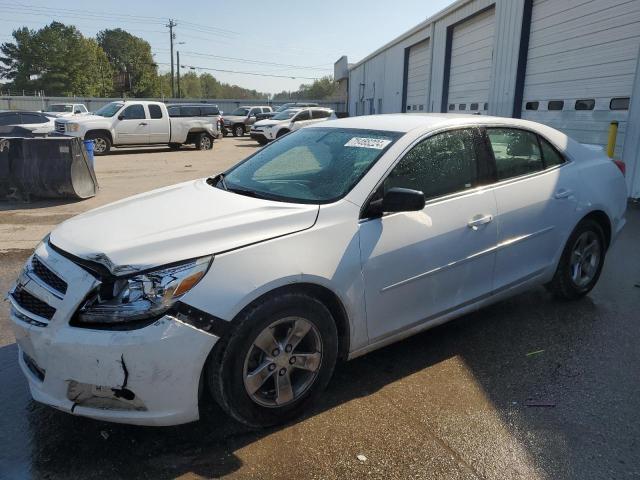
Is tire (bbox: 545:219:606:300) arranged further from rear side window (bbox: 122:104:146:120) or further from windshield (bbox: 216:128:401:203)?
rear side window (bbox: 122:104:146:120)

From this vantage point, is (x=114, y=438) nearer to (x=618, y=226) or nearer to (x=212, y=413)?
(x=212, y=413)

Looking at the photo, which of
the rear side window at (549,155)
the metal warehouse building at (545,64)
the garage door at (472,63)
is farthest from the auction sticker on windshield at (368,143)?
the garage door at (472,63)

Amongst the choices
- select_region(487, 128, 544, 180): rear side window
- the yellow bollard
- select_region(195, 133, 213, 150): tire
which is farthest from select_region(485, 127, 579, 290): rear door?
select_region(195, 133, 213, 150): tire

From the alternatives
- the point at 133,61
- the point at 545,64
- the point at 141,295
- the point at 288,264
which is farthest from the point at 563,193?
the point at 133,61

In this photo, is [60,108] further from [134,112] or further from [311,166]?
[311,166]

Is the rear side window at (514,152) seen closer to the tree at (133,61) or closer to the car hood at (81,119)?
the car hood at (81,119)

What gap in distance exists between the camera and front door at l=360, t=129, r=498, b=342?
3010mm

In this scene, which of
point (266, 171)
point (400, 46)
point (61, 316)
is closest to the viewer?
point (61, 316)

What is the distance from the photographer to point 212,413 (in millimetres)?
2938

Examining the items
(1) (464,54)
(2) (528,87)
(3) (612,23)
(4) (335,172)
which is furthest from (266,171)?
(1) (464,54)

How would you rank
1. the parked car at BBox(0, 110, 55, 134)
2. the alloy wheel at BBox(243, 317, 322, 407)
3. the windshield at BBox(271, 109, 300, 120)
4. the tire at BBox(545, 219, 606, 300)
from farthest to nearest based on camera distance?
the windshield at BBox(271, 109, 300, 120) → the parked car at BBox(0, 110, 55, 134) → the tire at BBox(545, 219, 606, 300) → the alloy wheel at BBox(243, 317, 322, 407)

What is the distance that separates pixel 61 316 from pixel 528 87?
1260cm

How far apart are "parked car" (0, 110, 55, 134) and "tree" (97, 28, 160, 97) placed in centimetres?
6554

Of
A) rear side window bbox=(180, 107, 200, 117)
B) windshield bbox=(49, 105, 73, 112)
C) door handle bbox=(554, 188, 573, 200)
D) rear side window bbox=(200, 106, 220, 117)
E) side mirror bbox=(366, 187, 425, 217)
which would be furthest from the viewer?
windshield bbox=(49, 105, 73, 112)
